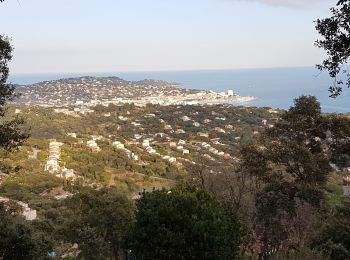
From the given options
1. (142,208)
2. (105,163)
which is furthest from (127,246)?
(105,163)

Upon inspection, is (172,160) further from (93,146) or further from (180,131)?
(180,131)

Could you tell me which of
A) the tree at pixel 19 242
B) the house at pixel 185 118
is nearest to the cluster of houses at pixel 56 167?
the house at pixel 185 118

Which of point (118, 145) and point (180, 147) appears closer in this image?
point (180, 147)


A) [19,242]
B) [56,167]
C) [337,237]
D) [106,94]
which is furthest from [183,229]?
[106,94]

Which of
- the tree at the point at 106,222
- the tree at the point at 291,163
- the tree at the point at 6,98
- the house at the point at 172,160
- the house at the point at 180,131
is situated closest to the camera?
the tree at the point at 6,98

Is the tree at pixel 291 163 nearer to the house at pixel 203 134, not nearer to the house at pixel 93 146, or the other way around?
the house at pixel 93 146

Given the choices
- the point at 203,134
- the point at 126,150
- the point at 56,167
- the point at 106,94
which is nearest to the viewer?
the point at 56,167

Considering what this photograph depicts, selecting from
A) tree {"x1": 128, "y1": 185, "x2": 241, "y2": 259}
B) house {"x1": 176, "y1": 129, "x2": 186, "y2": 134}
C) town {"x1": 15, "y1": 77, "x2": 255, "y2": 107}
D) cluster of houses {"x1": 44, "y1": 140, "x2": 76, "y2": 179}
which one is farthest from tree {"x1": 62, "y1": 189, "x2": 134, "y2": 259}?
town {"x1": 15, "y1": 77, "x2": 255, "y2": 107}

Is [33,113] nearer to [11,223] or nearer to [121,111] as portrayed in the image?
[121,111]

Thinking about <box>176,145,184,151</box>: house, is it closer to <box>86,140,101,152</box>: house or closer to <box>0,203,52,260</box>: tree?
<box>86,140,101,152</box>: house
